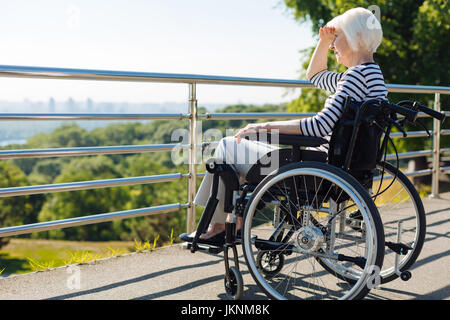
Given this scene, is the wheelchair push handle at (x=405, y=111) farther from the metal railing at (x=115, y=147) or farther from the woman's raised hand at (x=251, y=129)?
the metal railing at (x=115, y=147)

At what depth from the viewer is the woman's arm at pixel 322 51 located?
229 cm

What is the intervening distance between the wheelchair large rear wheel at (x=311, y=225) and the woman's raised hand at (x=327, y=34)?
653 mm

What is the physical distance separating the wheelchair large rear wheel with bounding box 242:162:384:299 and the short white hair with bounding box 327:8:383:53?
0.57 m

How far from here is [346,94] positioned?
2.08 m

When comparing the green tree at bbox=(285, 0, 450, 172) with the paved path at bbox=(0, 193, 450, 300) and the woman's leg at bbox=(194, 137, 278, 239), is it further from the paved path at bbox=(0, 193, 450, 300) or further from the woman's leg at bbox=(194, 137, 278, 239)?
the woman's leg at bbox=(194, 137, 278, 239)

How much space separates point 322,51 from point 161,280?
131 cm

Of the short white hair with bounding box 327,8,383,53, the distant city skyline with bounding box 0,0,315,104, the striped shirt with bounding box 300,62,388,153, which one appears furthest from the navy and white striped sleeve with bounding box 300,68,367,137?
the distant city skyline with bounding box 0,0,315,104

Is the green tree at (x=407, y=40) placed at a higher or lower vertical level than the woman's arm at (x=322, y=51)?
higher

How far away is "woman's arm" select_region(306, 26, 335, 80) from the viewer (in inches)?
90.4

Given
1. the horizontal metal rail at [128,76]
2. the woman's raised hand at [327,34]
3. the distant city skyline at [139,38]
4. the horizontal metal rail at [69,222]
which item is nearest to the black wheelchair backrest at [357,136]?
the woman's raised hand at [327,34]

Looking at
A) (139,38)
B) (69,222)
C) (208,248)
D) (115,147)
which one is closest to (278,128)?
(208,248)

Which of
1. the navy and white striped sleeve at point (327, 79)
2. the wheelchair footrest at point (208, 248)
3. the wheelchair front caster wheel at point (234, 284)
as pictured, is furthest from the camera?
the navy and white striped sleeve at point (327, 79)

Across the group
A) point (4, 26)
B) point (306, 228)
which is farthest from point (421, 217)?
point (4, 26)
